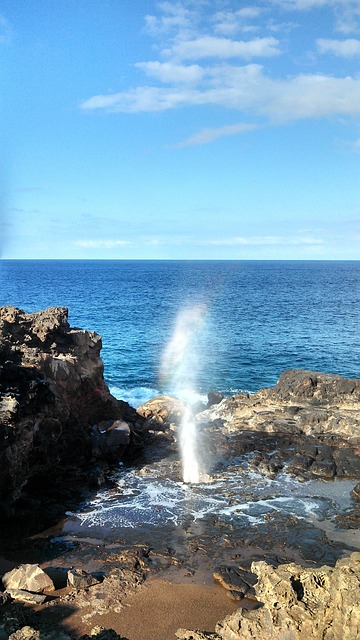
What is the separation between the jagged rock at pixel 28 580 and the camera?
53.2 ft

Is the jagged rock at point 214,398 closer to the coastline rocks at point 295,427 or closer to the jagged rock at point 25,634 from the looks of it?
the coastline rocks at point 295,427

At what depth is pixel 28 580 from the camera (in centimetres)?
1634

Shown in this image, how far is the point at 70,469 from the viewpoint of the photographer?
2717 centimetres

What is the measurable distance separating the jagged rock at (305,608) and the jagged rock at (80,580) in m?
6.32

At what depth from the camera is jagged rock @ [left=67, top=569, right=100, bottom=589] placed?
659 inches

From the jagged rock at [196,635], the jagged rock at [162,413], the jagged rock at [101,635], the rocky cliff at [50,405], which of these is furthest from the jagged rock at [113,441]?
the jagged rock at [196,635]

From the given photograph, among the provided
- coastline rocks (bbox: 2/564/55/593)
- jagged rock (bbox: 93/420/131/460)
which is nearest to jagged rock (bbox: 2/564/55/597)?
coastline rocks (bbox: 2/564/55/593)

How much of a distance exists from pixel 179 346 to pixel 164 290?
89.6 m

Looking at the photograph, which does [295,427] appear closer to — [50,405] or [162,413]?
[162,413]

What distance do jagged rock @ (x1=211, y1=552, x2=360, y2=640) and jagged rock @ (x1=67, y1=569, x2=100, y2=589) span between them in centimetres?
632

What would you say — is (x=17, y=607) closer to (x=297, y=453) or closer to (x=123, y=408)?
(x=297, y=453)

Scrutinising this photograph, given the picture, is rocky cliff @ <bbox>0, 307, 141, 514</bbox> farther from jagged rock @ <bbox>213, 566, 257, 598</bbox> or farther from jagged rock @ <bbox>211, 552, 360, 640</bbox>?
jagged rock @ <bbox>211, 552, 360, 640</bbox>

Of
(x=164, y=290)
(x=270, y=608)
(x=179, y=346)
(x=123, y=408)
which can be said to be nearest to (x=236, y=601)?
(x=270, y=608)

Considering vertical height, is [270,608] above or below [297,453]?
above
